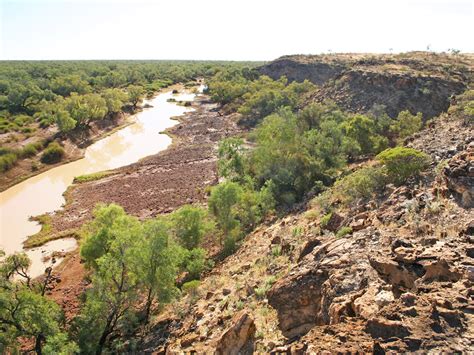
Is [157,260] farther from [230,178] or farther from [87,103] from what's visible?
[87,103]

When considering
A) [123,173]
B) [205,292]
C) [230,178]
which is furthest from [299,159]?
[123,173]

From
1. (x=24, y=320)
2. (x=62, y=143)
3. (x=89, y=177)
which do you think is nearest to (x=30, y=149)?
(x=62, y=143)

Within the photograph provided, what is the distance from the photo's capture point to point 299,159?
34469mm

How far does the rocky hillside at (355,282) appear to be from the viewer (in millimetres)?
8859

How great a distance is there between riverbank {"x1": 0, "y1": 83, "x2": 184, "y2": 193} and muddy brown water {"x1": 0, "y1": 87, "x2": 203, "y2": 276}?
899mm

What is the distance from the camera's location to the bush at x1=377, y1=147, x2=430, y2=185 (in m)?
21.2

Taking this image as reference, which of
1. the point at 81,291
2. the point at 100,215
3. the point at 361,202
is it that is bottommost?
the point at 81,291

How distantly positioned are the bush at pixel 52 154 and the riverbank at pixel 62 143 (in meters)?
0.68

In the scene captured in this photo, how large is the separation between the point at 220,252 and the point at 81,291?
1022 cm

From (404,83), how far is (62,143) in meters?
54.1

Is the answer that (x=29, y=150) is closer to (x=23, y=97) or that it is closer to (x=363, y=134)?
(x=23, y=97)

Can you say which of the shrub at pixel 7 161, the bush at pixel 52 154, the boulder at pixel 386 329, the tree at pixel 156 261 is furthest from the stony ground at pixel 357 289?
the bush at pixel 52 154

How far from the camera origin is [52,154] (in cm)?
5709

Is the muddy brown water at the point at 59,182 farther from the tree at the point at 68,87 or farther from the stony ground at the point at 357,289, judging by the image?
the stony ground at the point at 357,289
